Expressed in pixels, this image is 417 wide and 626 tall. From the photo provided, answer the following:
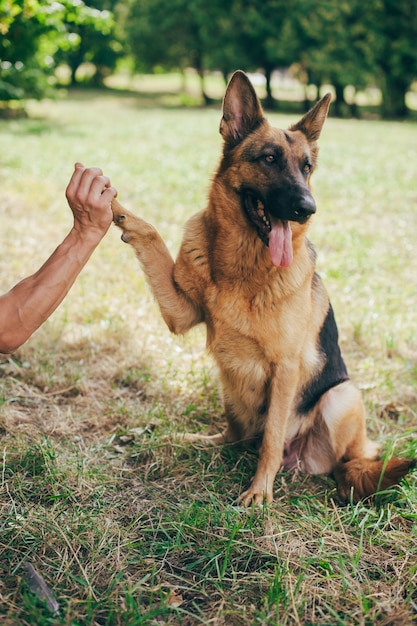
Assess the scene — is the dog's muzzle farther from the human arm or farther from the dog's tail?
the dog's tail

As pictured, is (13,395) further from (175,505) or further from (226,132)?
(226,132)

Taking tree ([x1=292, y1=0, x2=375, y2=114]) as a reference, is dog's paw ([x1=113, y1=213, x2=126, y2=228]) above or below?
below

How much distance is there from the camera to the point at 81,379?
354 cm

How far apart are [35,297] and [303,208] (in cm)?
127

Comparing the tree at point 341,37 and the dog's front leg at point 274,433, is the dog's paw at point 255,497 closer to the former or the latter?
the dog's front leg at point 274,433

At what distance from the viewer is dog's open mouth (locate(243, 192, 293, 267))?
9.09 feet

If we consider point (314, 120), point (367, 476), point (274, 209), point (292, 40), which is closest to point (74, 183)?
point (274, 209)

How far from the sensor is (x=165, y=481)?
2.81 meters

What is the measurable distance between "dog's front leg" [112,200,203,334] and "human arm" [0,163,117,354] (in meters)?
0.55

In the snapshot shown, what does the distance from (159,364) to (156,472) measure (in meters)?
1.07

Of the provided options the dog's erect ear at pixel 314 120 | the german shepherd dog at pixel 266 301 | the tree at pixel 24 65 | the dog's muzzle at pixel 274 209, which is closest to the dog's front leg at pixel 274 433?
the german shepherd dog at pixel 266 301

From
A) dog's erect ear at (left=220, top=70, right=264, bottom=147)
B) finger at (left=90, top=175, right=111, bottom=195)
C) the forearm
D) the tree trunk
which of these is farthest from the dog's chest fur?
the tree trunk

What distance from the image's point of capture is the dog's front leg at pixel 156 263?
2.95m

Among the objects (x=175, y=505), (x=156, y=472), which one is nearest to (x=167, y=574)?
(x=175, y=505)
